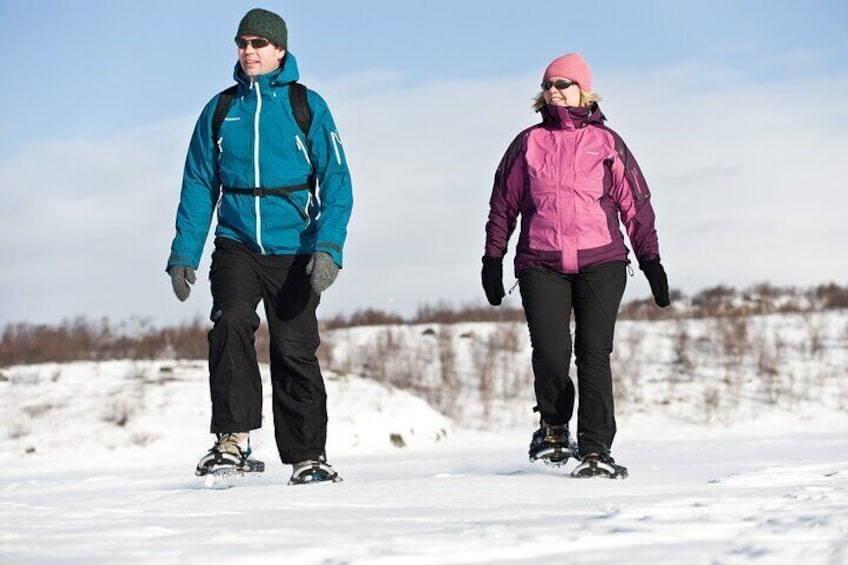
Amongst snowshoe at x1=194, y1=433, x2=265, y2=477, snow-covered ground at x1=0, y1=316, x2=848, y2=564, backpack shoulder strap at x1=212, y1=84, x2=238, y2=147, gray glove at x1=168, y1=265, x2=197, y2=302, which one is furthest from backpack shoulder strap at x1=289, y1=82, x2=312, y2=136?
snow-covered ground at x1=0, y1=316, x2=848, y2=564

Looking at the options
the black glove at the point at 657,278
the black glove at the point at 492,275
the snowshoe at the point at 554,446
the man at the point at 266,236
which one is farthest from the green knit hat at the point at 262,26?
the snowshoe at the point at 554,446

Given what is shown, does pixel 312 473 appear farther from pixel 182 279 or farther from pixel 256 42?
pixel 256 42

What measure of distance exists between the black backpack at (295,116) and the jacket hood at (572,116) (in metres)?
1.09

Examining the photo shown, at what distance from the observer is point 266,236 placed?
484 centimetres

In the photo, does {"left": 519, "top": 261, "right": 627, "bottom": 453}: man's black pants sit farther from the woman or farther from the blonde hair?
the blonde hair

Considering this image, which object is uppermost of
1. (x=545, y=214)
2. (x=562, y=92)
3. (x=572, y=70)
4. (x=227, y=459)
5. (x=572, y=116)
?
(x=572, y=70)

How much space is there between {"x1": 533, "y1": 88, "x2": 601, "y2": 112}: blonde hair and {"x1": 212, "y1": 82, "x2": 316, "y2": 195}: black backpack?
1062mm

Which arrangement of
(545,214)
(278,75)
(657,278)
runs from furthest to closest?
(657,278) → (545,214) → (278,75)

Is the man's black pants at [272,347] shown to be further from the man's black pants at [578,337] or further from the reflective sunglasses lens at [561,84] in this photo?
the reflective sunglasses lens at [561,84]

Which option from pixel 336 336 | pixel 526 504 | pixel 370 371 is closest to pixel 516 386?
pixel 370 371

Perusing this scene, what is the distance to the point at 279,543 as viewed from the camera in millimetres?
2688

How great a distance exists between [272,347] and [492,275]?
1.09 meters

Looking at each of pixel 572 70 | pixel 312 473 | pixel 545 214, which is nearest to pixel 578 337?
pixel 545 214

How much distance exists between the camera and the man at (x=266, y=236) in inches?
189
